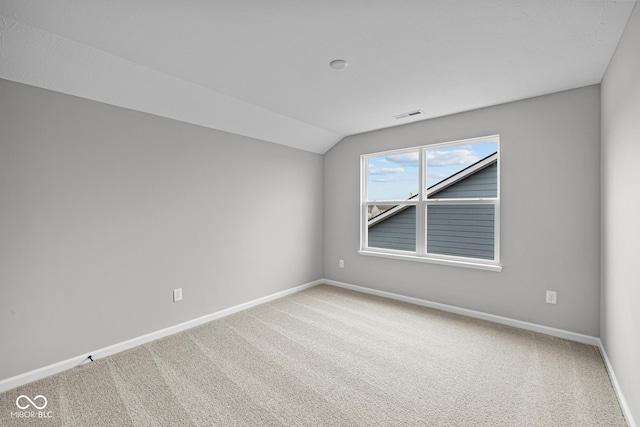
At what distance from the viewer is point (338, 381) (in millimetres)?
2072

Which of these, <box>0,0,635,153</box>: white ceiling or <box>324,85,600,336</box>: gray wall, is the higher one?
<box>0,0,635,153</box>: white ceiling

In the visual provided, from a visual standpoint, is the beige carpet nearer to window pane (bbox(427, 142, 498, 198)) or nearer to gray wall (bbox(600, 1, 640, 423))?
gray wall (bbox(600, 1, 640, 423))

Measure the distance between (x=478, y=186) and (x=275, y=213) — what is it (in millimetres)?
2557

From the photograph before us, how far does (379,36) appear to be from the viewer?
1.86 meters

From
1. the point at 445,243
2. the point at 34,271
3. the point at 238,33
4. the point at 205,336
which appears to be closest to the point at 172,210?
the point at 34,271

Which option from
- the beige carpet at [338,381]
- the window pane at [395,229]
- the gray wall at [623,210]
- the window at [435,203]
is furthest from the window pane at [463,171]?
the beige carpet at [338,381]

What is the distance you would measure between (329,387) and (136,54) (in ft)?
9.05

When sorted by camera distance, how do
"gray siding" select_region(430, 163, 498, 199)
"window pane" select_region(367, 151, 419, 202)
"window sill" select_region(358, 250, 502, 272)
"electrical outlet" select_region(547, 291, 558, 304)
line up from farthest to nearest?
"window pane" select_region(367, 151, 419, 202)
"gray siding" select_region(430, 163, 498, 199)
"window sill" select_region(358, 250, 502, 272)
"electrical outlet" select_region(547, 291, 558, 304)

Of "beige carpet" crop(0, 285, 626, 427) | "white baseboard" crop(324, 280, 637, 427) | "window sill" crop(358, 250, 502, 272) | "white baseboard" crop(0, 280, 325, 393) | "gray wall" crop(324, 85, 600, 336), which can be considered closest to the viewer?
"beige carpet" crop(0, 285, 626, 427)

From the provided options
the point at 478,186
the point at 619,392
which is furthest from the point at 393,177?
the point at 619,392

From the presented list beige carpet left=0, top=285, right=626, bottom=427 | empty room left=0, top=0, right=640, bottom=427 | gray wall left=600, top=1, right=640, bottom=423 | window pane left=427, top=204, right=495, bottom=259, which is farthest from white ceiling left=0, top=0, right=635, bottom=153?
beige carpet left=0, top=285, right=626, bottom=427

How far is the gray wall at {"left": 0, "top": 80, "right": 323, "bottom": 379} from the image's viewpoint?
6.65ft

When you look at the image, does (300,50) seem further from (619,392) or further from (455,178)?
(619,392)

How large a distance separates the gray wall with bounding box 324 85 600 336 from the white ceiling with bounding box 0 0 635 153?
0.24 metres
